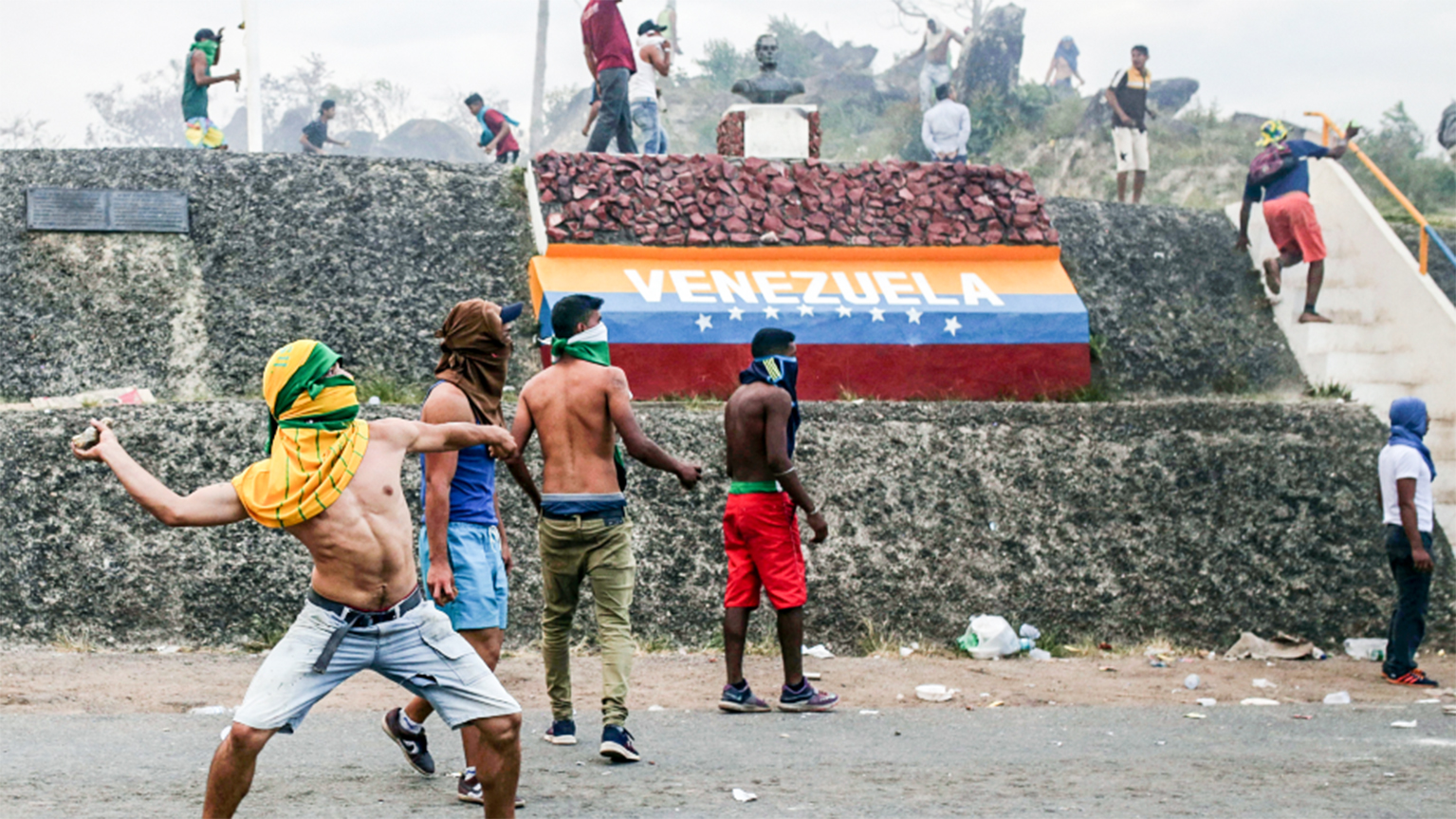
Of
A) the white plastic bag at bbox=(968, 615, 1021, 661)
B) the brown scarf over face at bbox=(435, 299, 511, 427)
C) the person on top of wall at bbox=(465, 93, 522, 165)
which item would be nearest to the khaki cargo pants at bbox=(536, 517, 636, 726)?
the brown scarf over face at bbox=(435, 299, 511, 427)

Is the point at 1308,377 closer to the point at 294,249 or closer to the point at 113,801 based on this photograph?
the point at 294,249

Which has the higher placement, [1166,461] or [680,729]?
[1166,461]

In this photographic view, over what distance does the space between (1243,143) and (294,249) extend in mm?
26770

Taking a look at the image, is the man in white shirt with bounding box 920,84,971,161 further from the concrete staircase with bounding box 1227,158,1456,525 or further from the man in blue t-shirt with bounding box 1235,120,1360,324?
the man in blue t-shirt with bounding box 1235,120,1360,324

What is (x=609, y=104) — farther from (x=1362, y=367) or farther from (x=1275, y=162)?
(x=1362, y=367)

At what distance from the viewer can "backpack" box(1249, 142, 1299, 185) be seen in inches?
491

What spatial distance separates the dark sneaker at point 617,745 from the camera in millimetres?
5574

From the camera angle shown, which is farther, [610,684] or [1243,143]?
[1243,143]

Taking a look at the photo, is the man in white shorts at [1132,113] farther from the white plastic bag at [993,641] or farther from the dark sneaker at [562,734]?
Answer: the dark sneaker at [562,734]

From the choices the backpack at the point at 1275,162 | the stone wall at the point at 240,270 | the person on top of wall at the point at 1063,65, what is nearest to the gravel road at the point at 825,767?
the stone wall at the point at 240,270

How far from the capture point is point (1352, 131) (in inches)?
506

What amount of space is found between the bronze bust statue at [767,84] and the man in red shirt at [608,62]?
3.61ft

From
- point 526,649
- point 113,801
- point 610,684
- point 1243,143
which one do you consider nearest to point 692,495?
point 526,649

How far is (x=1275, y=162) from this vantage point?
493 inches
